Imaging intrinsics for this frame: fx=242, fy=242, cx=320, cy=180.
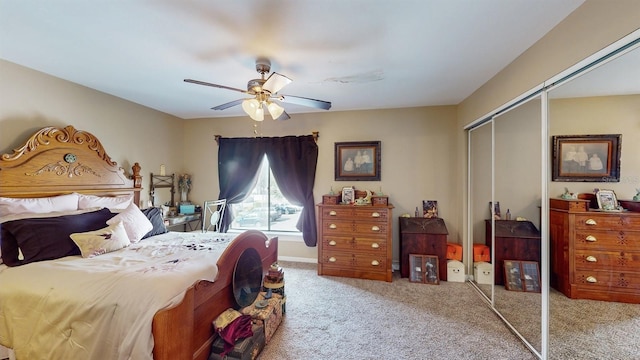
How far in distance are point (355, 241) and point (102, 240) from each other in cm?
278

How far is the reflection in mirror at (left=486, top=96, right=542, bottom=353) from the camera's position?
6.40 feet

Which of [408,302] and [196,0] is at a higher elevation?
[196,0]

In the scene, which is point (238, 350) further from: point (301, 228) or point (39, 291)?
point (301, 228)

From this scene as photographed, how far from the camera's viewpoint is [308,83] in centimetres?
282

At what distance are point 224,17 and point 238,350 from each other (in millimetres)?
2317

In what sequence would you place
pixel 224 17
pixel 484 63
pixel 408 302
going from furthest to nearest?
pixel 408 302 → pixel 484 63 → pixel 224 17

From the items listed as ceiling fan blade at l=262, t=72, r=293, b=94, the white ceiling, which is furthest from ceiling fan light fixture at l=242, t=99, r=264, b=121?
the white ceiling

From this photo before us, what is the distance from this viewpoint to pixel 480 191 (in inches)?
118

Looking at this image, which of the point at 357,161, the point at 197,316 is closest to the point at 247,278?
the point at 197,316

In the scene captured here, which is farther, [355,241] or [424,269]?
[355,241]

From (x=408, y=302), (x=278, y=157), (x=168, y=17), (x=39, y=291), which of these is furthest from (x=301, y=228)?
(x=168, y=17)

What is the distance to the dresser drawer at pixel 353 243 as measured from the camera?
3.37m

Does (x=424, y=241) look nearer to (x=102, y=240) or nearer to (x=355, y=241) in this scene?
(x=355, y=241)

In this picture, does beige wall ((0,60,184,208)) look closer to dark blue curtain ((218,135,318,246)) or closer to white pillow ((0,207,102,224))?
white pillow ((0,207,102,224))
